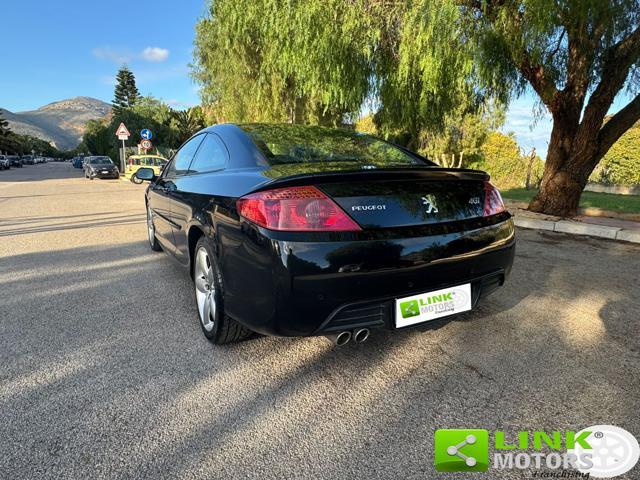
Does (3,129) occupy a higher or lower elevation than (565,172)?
higher

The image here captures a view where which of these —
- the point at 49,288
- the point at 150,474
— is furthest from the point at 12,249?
the point at 150,474

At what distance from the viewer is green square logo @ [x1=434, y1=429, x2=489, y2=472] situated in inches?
70.6

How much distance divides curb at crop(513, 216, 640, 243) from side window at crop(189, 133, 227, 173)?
615 cm

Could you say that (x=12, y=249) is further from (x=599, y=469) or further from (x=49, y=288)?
(x=599, y=469)

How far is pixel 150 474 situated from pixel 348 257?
1265 mm

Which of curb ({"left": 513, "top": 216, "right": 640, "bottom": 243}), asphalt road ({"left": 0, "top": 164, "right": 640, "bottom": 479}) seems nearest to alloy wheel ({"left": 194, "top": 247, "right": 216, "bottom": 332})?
asphalt road ({"left": 0, "top": 164, "right": 640, "bottom": 479})

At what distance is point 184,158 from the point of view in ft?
13.6

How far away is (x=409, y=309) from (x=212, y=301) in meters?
1.34

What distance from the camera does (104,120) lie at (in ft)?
287

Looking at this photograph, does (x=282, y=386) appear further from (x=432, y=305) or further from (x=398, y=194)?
(x=398, y=194)

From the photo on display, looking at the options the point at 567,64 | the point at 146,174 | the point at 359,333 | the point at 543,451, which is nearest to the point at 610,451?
the point at 543,451

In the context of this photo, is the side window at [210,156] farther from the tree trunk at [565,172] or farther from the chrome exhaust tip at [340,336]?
the tree trunk at [565,172]

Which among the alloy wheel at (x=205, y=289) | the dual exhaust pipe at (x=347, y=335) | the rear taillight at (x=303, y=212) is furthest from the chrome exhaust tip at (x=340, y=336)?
the alloy wheel at (x=205, y=289)

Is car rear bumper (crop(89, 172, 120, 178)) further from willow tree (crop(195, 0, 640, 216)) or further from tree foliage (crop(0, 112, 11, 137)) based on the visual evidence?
tree foliage (crop(0, 112, 11, 137))
